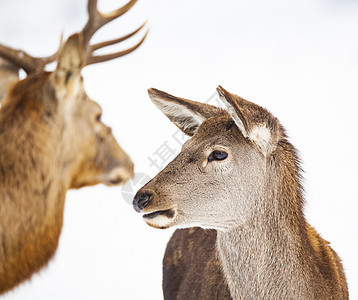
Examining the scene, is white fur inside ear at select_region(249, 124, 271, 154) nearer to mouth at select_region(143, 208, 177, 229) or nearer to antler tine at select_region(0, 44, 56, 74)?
mouth at select_region(143, 208, 177, 229)

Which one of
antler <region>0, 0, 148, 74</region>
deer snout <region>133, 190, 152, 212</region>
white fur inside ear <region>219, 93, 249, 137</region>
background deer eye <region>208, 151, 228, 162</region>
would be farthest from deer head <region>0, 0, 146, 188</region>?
white fur inside ear <region>219, 93, 249, 137</region>

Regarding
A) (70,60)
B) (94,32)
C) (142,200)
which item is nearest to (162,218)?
(142,200)

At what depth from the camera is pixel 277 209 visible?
9.21ft

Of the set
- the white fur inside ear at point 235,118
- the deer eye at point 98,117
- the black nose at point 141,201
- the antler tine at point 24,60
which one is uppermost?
the antler tine at point 24,60

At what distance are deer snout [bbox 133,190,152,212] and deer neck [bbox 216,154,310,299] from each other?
1.55 ft

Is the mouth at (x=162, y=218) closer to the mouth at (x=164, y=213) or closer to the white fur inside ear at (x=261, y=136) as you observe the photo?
the mouth at (x=164, y=213)

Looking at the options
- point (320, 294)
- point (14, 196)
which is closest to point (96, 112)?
point (14, 196)

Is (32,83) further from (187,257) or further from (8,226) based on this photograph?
(187,257)

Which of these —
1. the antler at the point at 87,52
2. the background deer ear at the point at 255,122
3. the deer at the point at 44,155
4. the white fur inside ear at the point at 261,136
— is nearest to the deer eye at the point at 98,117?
the deer at the point at 44,155

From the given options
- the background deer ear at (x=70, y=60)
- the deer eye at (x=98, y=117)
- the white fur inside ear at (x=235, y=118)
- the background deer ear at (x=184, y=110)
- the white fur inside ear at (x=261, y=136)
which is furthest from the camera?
the background deer ear at (x=184, y=110)

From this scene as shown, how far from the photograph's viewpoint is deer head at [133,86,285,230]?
2.74 metres

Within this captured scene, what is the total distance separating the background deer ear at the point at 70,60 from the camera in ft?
8.29

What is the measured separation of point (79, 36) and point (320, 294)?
1821mm

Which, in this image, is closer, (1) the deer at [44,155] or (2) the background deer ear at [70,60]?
(2) the background deer ear at [70,60]
